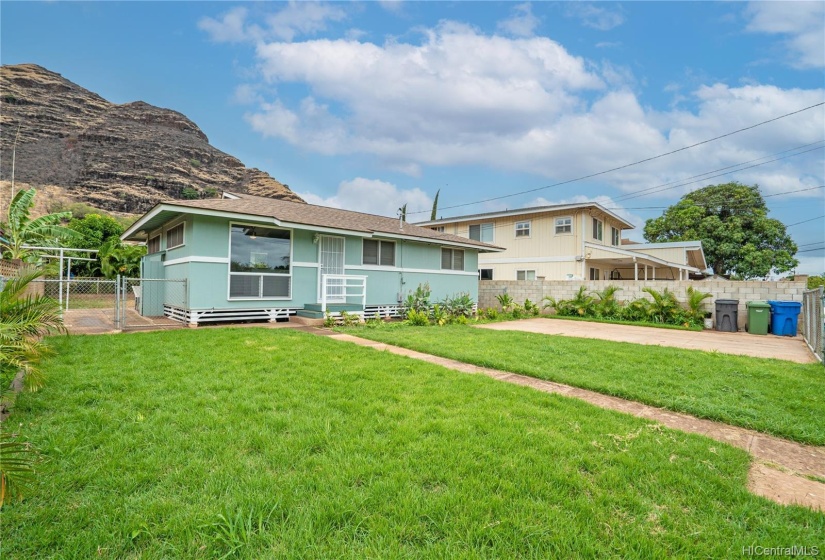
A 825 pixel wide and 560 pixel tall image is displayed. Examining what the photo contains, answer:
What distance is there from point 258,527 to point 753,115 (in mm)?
23035

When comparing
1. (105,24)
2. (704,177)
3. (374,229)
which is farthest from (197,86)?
(704,177)

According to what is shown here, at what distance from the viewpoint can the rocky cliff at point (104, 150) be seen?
4462 centimetres

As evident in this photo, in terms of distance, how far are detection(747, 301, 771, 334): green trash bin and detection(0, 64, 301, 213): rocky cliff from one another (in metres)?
55.3

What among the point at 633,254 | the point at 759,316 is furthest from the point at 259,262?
the point at 633,254

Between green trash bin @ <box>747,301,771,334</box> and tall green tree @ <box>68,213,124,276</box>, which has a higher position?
tall green tree @ <box>68,213,124,276</box>

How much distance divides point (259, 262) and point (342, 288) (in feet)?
9.05

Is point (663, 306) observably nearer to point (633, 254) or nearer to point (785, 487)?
point (633, 254)

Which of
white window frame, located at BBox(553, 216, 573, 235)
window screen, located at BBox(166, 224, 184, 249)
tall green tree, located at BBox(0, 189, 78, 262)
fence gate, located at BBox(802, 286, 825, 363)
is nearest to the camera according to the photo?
fence gate, located at BBox(802, 286, 825, 363)

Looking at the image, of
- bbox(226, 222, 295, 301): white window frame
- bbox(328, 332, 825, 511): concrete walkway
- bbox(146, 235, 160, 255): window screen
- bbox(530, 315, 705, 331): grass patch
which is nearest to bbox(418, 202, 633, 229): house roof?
bbox(530, 315, 705, 331): grass patch

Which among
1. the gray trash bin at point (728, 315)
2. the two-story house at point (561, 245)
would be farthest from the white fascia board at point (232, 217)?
the two-story house at point (561, 245)

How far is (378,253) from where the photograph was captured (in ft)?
46.4

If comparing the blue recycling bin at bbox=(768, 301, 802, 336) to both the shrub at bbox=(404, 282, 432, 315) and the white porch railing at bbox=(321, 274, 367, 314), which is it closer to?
the shrub at bbox=(404, 282, 432, 315)

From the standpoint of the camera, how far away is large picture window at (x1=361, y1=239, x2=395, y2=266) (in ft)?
45.3

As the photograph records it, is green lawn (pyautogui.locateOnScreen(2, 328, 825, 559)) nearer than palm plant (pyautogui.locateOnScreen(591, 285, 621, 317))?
Yes
